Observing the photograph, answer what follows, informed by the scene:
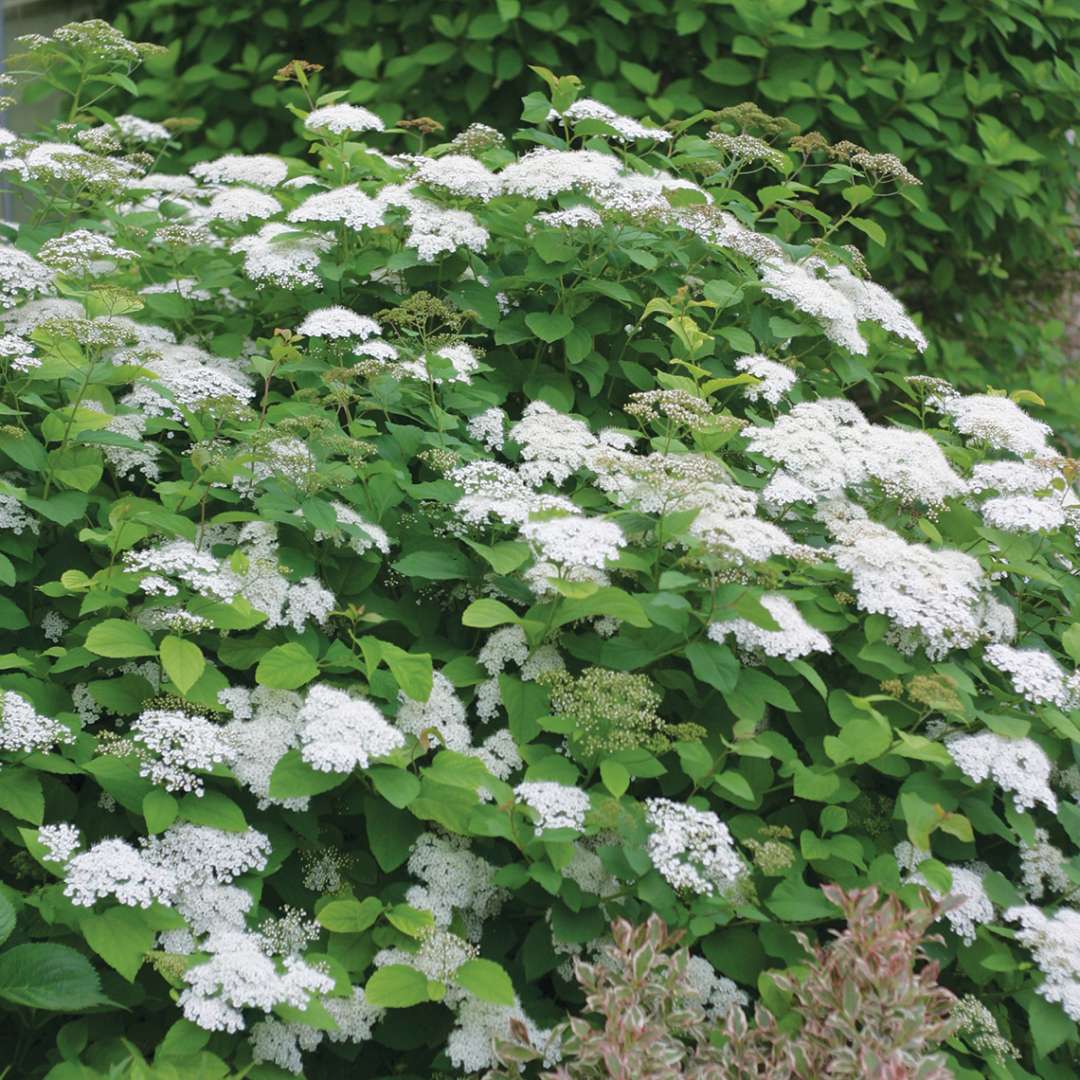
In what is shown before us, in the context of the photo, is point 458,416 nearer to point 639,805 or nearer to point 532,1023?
point 639,805

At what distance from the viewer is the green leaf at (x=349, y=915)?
1859mm

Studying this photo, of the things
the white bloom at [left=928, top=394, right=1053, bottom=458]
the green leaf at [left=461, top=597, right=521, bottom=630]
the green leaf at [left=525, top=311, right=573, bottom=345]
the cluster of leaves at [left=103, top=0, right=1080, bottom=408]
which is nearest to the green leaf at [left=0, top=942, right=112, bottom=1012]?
the green leaf at [left=461, top=597, right=521, bottom=630]

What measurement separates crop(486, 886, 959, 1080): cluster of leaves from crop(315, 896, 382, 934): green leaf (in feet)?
0.88

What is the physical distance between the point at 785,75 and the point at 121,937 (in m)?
3.79

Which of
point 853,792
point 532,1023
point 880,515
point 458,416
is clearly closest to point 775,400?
point 880,515

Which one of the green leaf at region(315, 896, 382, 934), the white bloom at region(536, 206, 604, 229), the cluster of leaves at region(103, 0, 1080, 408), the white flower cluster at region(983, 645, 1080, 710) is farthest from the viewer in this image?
the cluster of leaves at region(103, 0, 1080, 408)

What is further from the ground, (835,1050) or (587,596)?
(587,596)

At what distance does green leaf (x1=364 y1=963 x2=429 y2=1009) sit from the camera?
1751 mm

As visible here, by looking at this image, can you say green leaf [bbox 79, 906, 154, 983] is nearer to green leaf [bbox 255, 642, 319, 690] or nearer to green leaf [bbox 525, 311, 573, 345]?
green leaf [bbox 255, 642, 319, 690]

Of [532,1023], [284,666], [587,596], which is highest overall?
[587,596]

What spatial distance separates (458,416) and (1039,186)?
343 centimetres

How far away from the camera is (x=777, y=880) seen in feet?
6.68

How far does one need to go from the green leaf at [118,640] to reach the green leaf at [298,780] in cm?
28

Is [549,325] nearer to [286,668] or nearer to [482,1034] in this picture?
[286,668]
